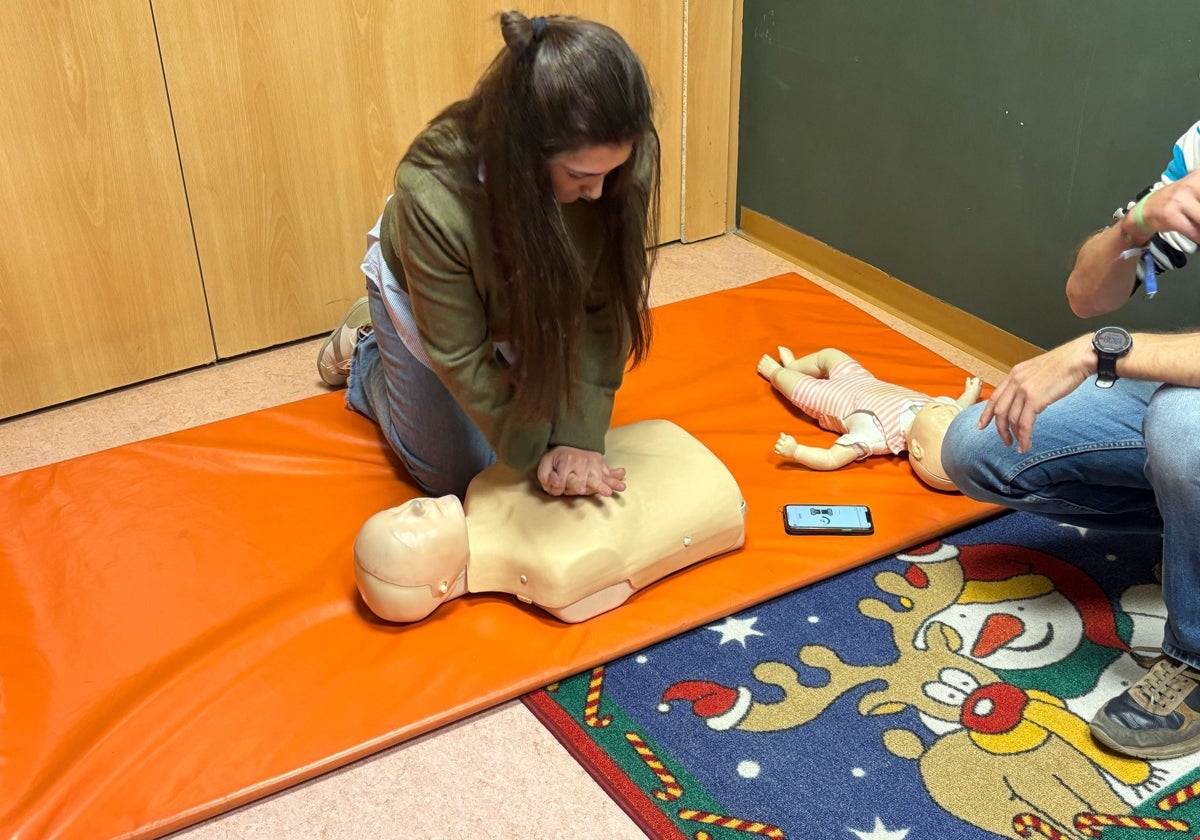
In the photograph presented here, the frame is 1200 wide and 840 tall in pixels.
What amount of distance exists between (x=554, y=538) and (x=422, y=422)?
0.35 metres

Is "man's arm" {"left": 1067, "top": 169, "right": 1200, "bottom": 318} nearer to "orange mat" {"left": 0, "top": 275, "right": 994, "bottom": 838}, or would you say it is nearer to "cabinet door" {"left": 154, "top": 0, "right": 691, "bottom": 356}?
"orange mat" {"left": 0, "top": 275, "right": 994, "bottom": 838}

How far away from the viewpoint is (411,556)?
153 centimetres

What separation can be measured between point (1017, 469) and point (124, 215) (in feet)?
5.67

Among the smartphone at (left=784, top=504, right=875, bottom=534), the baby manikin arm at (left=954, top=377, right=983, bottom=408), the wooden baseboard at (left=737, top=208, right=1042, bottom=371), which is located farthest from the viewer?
the wooden baseboard at (left=737, top=208, right=1042, bottom=371)

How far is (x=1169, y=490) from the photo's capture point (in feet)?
4.41

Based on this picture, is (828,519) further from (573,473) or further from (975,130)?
(975,130)

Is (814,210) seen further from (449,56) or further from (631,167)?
(631,167)

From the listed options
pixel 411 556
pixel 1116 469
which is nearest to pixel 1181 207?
pixel 1116 469

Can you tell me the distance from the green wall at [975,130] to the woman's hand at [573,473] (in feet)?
3.67

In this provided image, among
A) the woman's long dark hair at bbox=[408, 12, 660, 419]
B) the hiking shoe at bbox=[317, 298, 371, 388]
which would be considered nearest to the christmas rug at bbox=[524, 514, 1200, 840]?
the woman's long dark hair at bbox=[408, 12, 660, 419]

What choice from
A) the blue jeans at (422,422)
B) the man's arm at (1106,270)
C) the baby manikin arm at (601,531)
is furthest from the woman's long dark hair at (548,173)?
the man's arm at (1106,270)

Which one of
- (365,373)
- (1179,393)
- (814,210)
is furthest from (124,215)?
(1179,393)

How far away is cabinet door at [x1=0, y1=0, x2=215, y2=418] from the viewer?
198cm

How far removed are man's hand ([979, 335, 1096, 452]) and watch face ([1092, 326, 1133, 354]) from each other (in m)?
0.01
